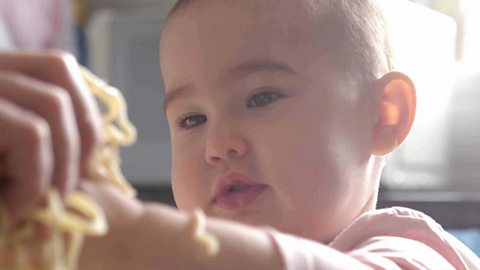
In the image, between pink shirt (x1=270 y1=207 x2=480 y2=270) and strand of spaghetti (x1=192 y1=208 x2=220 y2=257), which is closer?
strand of spaghetti (x1=192 y1=208 x2=220 y2=257)

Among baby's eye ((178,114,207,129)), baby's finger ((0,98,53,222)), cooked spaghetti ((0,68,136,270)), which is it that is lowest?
baby's eye ((178,114,207,129))

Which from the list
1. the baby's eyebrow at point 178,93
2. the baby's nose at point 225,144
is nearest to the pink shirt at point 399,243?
the baby's nose at point 225,144

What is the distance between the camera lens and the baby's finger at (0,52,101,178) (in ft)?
1.24

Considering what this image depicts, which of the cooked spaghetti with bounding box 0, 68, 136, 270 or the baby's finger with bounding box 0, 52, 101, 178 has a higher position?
the baby's finger with bounding box 0, 52, 101, 178

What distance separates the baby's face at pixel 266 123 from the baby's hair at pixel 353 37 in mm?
15

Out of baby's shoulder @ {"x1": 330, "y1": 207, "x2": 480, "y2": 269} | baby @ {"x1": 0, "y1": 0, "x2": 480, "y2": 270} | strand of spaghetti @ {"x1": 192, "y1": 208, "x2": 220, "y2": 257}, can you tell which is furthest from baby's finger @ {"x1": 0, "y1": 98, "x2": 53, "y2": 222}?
baby's shoulder @ {"x1": 330, "y1": 207, "x2": 480, "y2": 269}

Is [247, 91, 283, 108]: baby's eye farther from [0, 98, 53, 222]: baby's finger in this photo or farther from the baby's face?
[0, 98, 53, 222]: baby's finger

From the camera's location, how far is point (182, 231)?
17.1 inches

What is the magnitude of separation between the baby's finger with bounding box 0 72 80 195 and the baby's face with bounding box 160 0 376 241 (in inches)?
14.8

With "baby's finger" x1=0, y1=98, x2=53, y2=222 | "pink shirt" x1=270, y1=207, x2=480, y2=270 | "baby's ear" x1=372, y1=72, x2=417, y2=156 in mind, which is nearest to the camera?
"baby's finger" x1=0, y1=98, x2=53, y2=222

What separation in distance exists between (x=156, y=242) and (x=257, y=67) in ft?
1.26

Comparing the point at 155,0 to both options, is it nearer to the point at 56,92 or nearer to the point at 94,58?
the point at 94,58

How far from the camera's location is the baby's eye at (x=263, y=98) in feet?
2.56

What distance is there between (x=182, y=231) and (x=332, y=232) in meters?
0.38
